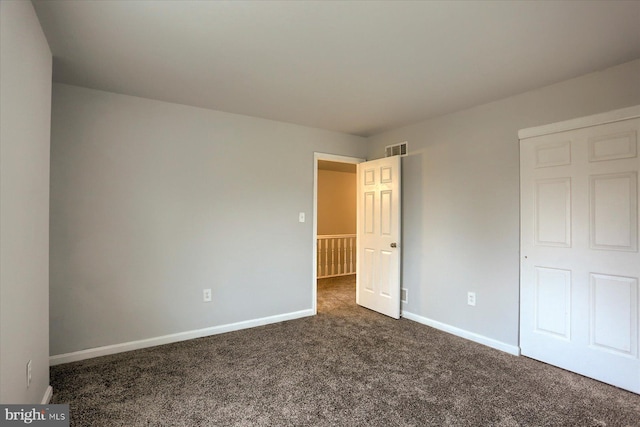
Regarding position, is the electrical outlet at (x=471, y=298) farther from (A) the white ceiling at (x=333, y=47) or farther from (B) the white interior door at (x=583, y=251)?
(A) the white ceiling at (x=333, y=47)

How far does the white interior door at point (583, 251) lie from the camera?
2188 millimetres

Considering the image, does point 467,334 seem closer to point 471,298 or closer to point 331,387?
point 471,298

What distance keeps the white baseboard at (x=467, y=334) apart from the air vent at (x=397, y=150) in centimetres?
198

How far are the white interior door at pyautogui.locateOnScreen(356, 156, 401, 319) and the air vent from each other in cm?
19

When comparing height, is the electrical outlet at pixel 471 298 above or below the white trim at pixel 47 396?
above

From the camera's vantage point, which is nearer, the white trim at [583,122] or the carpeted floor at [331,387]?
the carpeted floor at [331,387]

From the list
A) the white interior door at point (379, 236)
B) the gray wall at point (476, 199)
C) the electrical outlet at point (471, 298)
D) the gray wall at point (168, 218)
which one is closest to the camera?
the gray wall at point (476, 199)

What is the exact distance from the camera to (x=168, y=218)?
118 inches

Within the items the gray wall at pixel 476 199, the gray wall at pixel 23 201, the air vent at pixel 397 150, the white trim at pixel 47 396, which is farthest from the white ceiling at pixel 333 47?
the white trim at pixel 47 396

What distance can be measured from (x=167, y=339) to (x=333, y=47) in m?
2.95

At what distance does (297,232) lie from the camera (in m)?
3.78

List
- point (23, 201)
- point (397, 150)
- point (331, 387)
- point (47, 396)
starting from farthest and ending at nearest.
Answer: point (397, 150)
point (331, 387)
point (47, 396)
point (23, 201)

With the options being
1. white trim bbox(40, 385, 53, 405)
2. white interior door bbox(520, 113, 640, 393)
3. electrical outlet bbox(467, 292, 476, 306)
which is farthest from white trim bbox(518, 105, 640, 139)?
white trim bbox(40, 385, 53, 405)

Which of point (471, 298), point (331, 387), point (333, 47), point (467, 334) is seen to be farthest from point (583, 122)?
point (331, 387)
